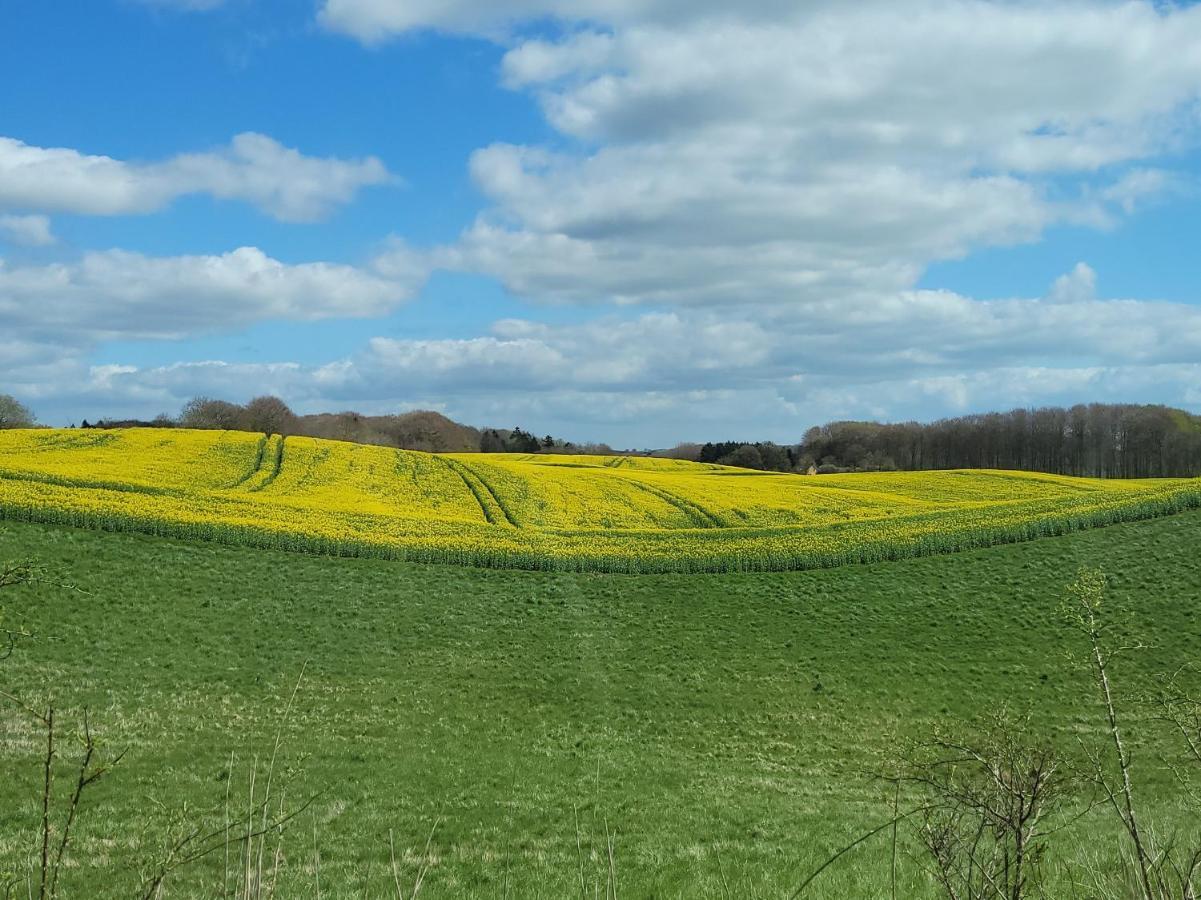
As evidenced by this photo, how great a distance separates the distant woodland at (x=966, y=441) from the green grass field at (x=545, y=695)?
50.5 m

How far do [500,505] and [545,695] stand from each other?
19040mm

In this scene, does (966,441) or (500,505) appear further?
(966,441)

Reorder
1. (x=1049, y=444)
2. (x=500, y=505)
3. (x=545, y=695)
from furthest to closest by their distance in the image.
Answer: (x=1049, y=444) → (x=500, y=505) → (x=545, y=695)

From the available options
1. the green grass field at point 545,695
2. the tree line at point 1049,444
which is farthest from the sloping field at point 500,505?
the tree line at point 1049,444

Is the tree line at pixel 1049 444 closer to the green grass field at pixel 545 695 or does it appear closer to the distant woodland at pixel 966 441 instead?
the distant woodland at pixel 966 441

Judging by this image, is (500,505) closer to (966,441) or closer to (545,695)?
(545,695)

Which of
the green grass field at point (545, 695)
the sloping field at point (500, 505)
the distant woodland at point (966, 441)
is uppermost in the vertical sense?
the distant woodland at point (966, 441)

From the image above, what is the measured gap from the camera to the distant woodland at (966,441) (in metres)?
77.8

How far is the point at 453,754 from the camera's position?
630 inches

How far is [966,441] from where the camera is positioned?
282ft

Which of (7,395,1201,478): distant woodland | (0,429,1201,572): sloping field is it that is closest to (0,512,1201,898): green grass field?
(0,429,1201,572): sloping field

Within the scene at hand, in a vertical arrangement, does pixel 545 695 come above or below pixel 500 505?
below

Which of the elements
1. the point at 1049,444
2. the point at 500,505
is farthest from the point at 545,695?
the point at 1049,444

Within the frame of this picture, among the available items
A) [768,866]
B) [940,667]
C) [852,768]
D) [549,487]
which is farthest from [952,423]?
[768,866]
